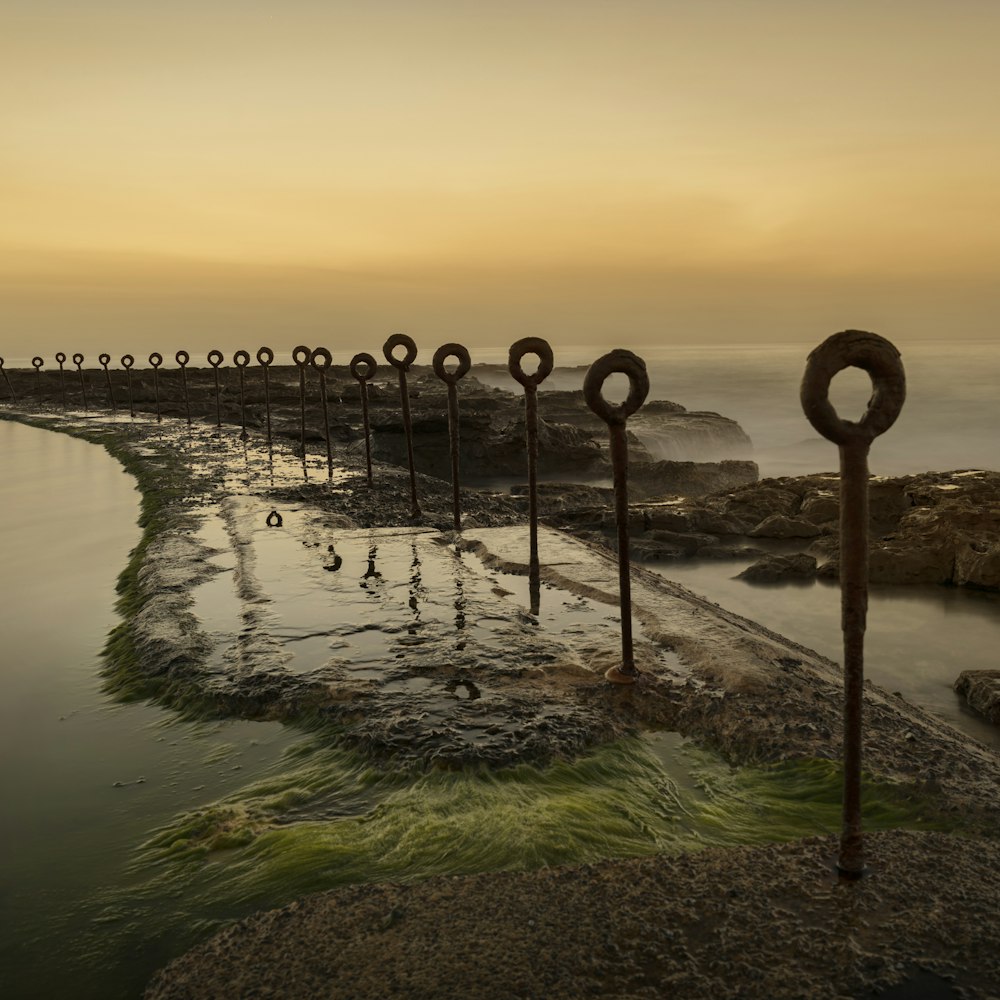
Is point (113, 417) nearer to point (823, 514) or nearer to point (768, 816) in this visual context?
point (823, 514)

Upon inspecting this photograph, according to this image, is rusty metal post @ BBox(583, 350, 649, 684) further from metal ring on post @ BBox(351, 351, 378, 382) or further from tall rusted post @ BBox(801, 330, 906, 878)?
metal ring on post @ BBox(351, 351, 378, 382)

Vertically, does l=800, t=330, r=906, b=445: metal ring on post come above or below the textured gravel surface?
above

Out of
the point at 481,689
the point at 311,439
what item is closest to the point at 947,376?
the point at 311,439

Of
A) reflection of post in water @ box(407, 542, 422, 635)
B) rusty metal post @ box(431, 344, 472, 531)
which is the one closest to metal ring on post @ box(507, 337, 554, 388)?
rusty metal post @ box(431, 344, 472, 531)

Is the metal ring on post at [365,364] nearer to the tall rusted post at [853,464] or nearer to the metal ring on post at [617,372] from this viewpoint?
the metal ring on post at [617,372]

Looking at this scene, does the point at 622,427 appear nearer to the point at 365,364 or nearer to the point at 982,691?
the point at 982,691

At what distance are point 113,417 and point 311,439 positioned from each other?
616 inches

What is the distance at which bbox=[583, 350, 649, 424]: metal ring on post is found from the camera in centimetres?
605

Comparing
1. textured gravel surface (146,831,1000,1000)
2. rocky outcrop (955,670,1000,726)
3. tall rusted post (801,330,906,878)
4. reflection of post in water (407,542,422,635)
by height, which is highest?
tall rusted post (801,330,906,878)

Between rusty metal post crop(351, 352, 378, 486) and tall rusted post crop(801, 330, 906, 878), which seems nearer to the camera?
tall rusted post crop(801, 330, 906, 878)

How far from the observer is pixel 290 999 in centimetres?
316

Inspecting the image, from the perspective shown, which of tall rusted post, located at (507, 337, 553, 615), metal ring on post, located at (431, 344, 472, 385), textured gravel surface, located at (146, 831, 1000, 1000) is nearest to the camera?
textured gravel surface, located at (146, 831, 1000, 1000)

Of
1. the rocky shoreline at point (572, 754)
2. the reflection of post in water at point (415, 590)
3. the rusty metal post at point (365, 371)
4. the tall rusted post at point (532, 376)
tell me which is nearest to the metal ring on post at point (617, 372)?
the rocky shoreline at point (572, 754)

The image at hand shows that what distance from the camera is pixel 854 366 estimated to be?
3.61 metres
